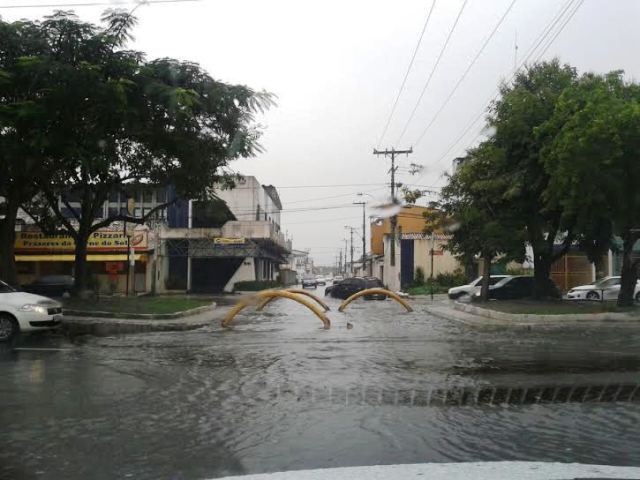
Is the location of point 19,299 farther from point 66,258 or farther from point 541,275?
point 66,258

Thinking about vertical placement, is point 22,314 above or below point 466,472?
above

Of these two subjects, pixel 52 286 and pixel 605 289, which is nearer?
pixel 605 289

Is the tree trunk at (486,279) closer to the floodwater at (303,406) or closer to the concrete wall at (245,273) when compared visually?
the floodwater at (303,406)

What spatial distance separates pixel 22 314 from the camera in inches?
580

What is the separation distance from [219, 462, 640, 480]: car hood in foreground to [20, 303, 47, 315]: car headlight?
450 inches

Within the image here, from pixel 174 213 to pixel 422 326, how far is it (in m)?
35.7

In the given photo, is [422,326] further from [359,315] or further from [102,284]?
[102,284]

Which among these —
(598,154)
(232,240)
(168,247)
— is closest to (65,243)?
(168,247)

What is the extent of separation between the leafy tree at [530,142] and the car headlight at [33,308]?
622 inches

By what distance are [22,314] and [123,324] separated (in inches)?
184

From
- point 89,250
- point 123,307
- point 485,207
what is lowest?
point 123,307

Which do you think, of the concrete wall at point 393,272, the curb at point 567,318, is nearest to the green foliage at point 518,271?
the concrete wall at point 393,272

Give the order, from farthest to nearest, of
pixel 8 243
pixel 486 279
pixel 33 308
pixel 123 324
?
pixel 486 279 → pixel 8 243 → pixel 123 324 → pixel 33 308

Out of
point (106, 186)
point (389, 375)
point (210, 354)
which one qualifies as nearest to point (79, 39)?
point (106, 186)
